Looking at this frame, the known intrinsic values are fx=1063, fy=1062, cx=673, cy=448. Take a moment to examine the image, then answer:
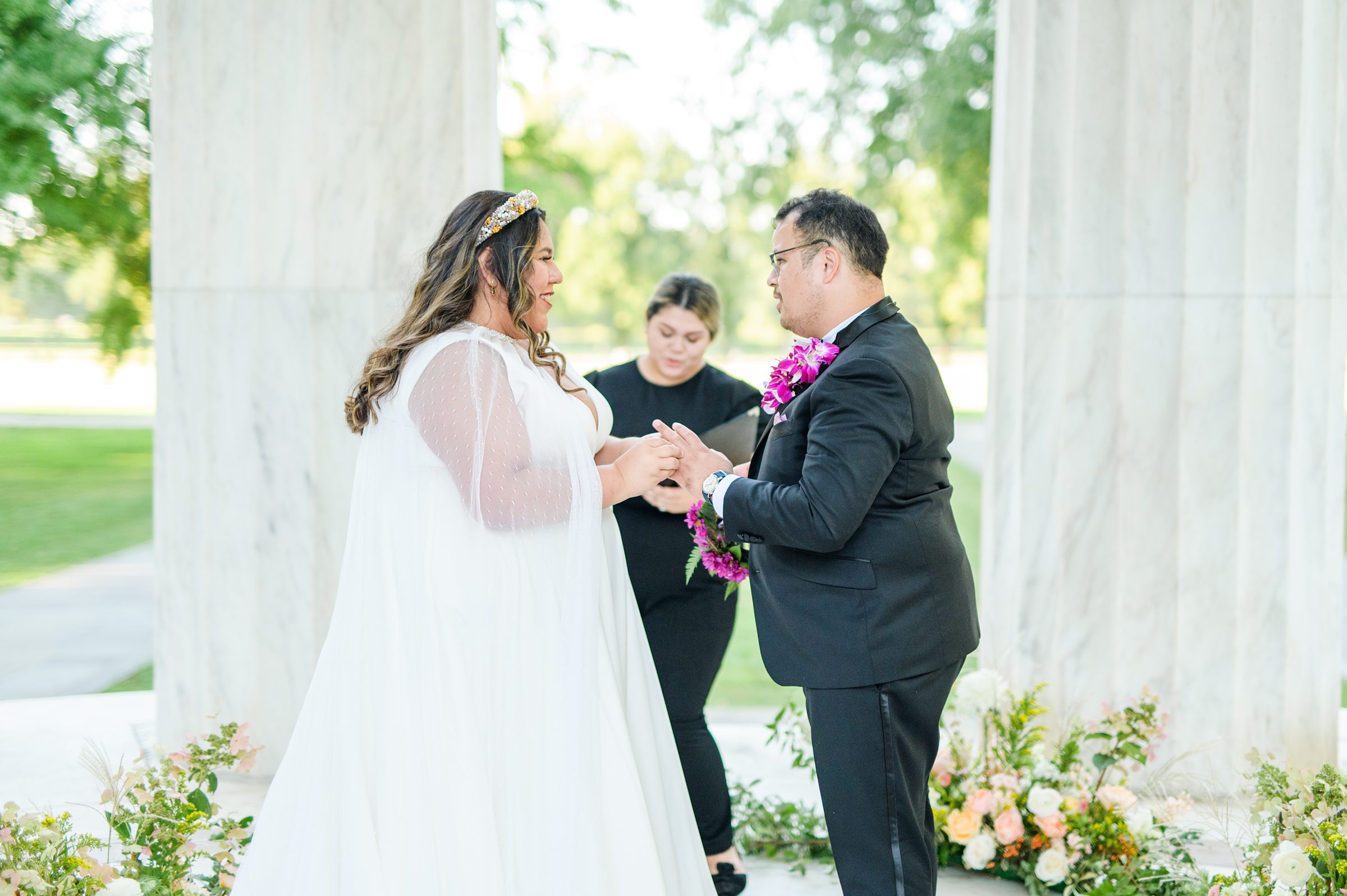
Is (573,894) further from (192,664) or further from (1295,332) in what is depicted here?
(1295,332)

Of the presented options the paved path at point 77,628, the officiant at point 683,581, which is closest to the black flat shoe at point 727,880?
the officiant at point 683,581

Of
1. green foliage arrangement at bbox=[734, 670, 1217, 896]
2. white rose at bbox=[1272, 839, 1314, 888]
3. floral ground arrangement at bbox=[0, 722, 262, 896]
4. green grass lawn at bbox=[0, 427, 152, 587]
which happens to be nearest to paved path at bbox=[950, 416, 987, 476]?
green grass lawn at bbox=[0, 427, 152, 587]

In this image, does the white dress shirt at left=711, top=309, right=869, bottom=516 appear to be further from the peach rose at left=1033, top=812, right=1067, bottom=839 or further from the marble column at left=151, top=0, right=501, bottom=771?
the marble column at left=151, top=0, right=501, bottom=771

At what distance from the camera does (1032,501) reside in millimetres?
4672

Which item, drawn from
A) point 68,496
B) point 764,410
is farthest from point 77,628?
point 68,496

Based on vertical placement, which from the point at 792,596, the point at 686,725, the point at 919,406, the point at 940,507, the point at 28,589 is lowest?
the point at 28,589

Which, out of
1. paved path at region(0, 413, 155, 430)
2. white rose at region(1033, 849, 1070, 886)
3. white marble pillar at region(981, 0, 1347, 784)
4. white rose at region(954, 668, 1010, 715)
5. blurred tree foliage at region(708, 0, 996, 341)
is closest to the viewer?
white rose at region(1033, 849, 1070, 886)

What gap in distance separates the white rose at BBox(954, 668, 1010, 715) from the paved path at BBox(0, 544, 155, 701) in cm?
444

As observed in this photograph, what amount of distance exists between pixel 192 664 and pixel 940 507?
3.51 meters

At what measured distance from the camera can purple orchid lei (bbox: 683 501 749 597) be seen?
3.22m

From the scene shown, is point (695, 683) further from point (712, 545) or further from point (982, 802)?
point (982, 802)

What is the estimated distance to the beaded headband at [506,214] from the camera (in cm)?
301

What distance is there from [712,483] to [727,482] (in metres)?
0.09

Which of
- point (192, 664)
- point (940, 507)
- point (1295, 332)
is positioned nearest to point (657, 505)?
point (940, 507)
